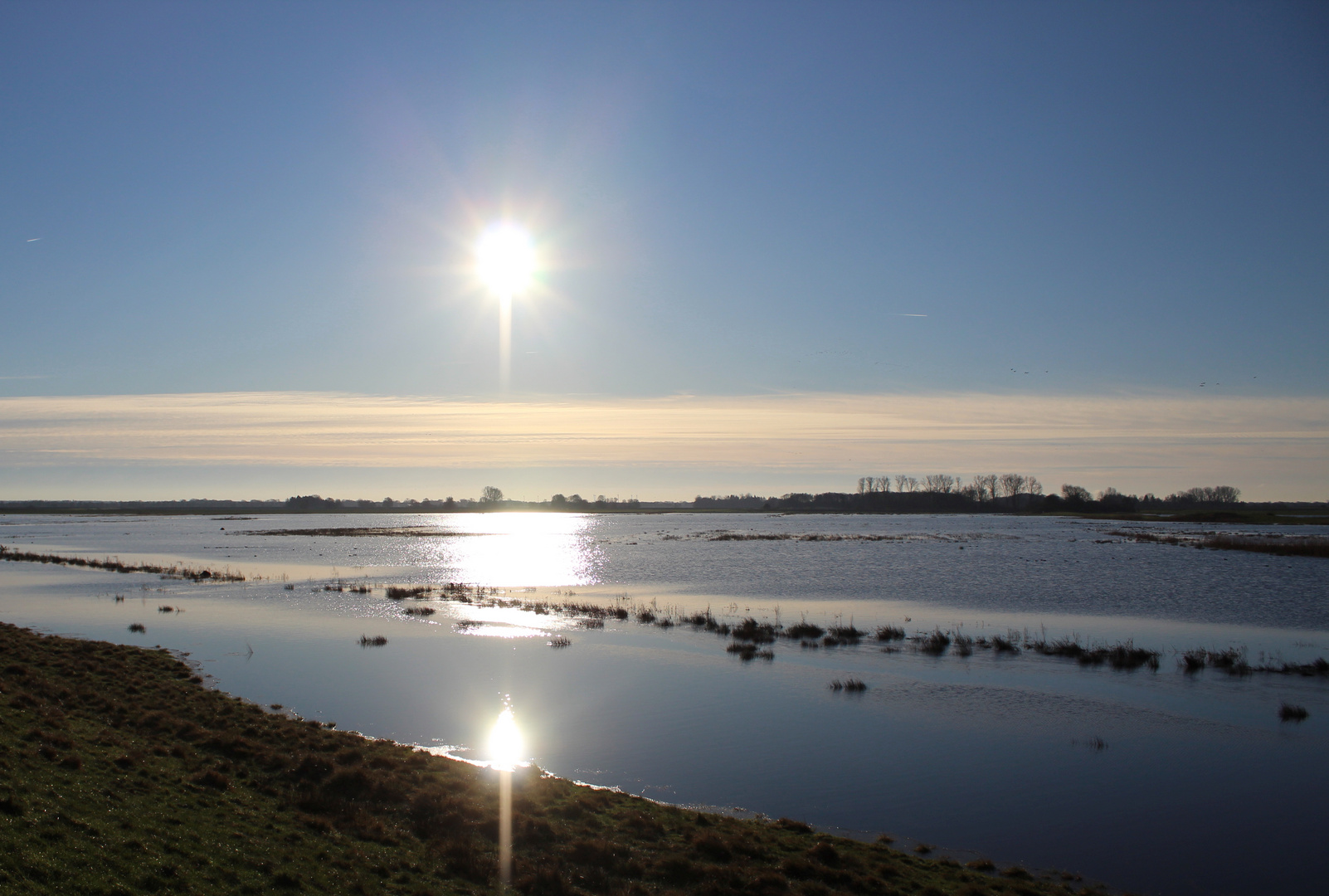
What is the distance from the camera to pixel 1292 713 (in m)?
20.3

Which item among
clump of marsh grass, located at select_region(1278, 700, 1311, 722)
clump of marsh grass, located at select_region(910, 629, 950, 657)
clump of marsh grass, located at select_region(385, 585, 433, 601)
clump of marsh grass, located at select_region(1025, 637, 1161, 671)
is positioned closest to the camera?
clump of marsh grass, located at select_region(1278, 700, 1311, 722)

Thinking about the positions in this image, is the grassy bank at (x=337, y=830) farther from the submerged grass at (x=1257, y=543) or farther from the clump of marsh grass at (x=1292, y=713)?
the submerged grass at (x=1257, y=543)

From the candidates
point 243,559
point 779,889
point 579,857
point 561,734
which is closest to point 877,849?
point 779,889

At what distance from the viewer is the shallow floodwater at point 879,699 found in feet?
45.9

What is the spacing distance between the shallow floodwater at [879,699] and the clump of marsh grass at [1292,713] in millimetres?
219

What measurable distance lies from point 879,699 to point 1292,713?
10.1 meters

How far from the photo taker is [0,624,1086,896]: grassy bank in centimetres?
927

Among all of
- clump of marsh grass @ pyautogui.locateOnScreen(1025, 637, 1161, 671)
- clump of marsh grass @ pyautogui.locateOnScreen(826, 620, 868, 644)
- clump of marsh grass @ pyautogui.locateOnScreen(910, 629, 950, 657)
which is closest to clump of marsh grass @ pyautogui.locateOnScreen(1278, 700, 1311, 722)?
clump of marsh grass @ pyautogui.locateOnScreen(1025, 637, 1161, 671)

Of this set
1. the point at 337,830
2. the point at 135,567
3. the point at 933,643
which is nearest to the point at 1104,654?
the point at 933,643

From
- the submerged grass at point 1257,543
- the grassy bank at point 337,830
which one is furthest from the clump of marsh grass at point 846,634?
the submerged grass at point 1257,543

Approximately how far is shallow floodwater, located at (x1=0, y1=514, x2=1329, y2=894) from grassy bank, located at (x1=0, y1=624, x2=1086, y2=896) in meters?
1.97

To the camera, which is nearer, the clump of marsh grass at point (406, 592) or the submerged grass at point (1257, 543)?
the clump of marsh grass at point (406, 592)

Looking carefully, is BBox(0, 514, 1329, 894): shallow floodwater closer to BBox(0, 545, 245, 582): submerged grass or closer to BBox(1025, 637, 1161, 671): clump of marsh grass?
BBox(1025, 637, 1161, 671): clump of marsh grass

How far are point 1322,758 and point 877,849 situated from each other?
38.8ft
